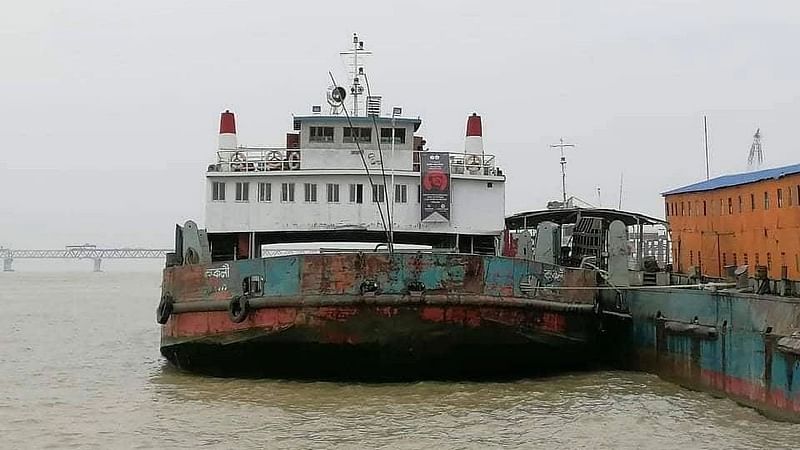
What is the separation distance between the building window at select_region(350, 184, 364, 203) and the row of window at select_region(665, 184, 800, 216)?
666 centimetres

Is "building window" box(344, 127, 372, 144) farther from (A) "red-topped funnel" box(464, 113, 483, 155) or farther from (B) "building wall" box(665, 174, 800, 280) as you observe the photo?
(B) "building wall" box(665, 174, 800, 280)

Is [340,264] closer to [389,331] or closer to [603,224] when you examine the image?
[389,331]

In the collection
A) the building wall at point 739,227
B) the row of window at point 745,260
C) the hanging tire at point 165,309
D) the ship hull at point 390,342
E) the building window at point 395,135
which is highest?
the building window at point 395,135

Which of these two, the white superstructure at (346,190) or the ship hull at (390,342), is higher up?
the white superstructure at (346,190)

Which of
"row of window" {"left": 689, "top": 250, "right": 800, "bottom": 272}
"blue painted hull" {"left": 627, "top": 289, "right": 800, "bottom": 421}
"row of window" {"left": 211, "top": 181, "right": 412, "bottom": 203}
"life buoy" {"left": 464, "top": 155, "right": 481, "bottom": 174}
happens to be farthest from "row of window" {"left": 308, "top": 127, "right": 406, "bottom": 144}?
"row of window" {"left": 689, "top": 250, "right": 800, "bottom": 272}

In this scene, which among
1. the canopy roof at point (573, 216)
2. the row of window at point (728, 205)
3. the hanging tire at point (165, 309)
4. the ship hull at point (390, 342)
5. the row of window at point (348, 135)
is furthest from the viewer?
the canopy roof at point (573, 216)

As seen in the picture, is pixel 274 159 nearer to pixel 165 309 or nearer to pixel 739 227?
pixel 165 309

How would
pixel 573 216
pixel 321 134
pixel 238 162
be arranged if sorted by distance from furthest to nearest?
pixel 573 216
pixel 321 134
pixel 238 162

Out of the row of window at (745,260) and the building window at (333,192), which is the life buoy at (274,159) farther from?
the row of window at (745,260)

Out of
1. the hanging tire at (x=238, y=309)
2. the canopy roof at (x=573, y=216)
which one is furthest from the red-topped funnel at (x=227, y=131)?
the canopy roof at (x=573, y=216)

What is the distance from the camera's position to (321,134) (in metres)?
18.5

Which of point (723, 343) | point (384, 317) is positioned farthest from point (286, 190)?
point (723, 343)

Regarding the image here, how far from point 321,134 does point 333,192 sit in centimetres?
135

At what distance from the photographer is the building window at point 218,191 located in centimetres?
1795
